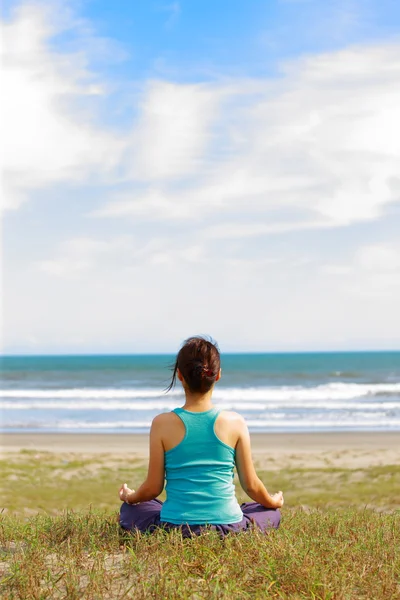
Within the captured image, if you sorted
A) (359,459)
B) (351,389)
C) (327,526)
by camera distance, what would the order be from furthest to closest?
1. (351,389)
2. (359,459)
3. (327,526)

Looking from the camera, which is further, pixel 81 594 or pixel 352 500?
pixel 352 500

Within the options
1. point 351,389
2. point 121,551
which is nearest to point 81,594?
point 121,551

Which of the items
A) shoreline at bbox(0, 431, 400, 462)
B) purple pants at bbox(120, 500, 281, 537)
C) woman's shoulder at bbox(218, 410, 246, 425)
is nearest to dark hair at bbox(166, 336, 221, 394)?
woman's shoulder at bbox(218, 410, 246, 425)

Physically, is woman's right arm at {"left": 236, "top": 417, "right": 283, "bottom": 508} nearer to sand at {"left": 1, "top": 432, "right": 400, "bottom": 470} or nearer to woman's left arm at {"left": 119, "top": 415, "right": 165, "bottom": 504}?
woman's left arm at {"left": 119, "top": 415, "right": 165, "bottom": 504}

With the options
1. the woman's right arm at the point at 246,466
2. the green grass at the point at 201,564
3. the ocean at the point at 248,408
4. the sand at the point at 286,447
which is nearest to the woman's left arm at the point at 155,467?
the green grass at the point at 201,564

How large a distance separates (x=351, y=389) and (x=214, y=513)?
35.7 meters

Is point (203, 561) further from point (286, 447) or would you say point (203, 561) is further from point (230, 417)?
point (286, 447)

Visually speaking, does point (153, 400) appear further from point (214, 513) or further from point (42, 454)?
point (214, 513)

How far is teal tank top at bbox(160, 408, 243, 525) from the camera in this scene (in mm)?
4168

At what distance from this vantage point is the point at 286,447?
47.0 feet

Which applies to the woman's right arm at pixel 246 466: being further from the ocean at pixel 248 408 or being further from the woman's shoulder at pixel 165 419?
the ocean at pixel 248 408

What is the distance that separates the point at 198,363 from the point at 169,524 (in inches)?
40.4

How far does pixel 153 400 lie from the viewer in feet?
95.6

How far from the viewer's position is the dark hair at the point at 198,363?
412 centimetres
